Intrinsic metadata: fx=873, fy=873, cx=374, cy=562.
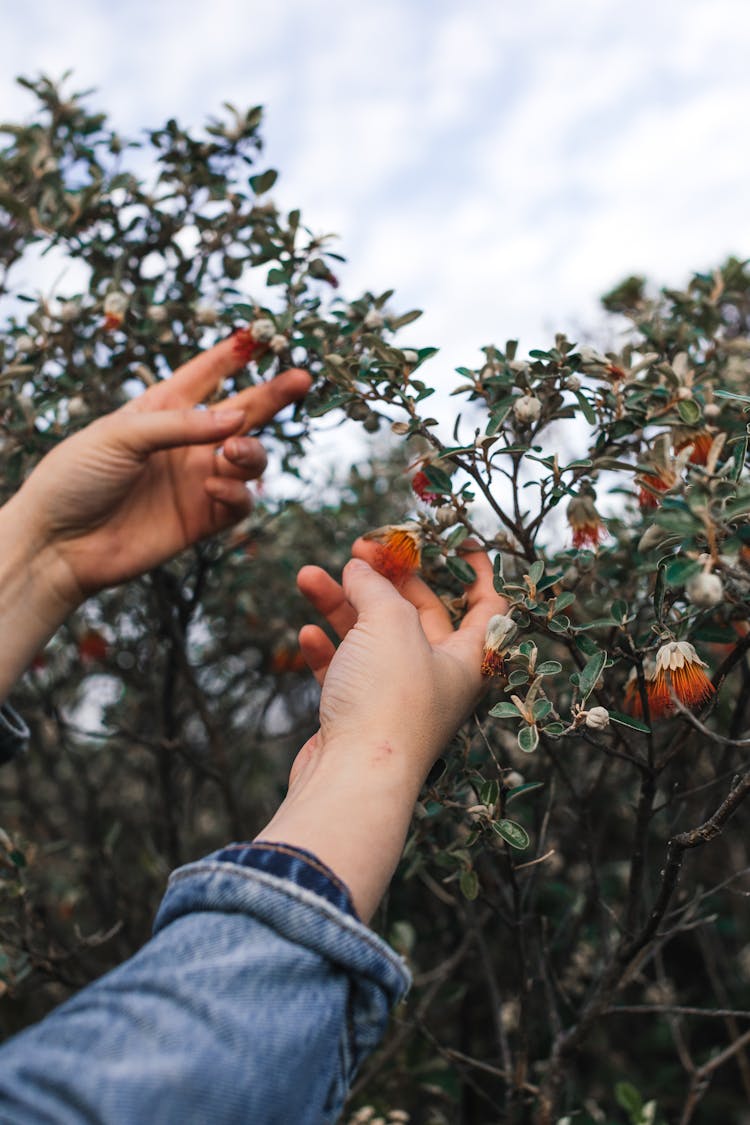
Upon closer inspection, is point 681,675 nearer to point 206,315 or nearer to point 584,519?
point 584,519

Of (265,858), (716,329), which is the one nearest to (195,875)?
(265,858)

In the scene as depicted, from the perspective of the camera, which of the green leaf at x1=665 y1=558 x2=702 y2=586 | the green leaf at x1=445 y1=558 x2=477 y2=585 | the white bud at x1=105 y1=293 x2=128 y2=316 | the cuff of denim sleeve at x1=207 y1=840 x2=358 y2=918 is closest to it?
the cuff of denim sleeve at x1=207 y1=840 x2=358 y2=918

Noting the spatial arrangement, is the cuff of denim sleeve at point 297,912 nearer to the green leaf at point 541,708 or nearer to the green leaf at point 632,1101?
the green leaf at point 541,708

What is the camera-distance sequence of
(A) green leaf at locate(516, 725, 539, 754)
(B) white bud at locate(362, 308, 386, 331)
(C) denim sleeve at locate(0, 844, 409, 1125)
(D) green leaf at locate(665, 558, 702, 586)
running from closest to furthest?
1. (C) denim sleeve at locate(0, 844, 409, 1125)
2. (D) green leaf at locate(665, 558, 702, 586)
3. (A) green leaf at locate(516, 725, 539, 754)
4. (B) white bud at locate(362, 308, 386, 331)

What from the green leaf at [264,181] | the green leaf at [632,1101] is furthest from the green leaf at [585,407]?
the green leaf at [632,1101]

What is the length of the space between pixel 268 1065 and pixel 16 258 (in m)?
1.99

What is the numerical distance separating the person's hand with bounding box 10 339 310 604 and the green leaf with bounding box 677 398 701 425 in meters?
0.73

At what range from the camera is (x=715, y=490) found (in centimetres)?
93

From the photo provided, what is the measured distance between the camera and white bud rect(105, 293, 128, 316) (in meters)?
1.74

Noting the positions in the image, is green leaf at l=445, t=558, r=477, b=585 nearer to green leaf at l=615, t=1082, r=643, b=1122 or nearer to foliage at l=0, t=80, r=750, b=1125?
foliage at l=0, t=80, r=750, b=1125

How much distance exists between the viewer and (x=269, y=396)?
5.29 ft

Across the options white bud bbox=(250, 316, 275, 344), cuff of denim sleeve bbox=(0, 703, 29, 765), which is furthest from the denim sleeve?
white bud bbox=(250, 316, 275, 344)

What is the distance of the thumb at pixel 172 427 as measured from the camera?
1.55 m

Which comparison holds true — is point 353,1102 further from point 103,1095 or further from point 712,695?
point 103,1095
